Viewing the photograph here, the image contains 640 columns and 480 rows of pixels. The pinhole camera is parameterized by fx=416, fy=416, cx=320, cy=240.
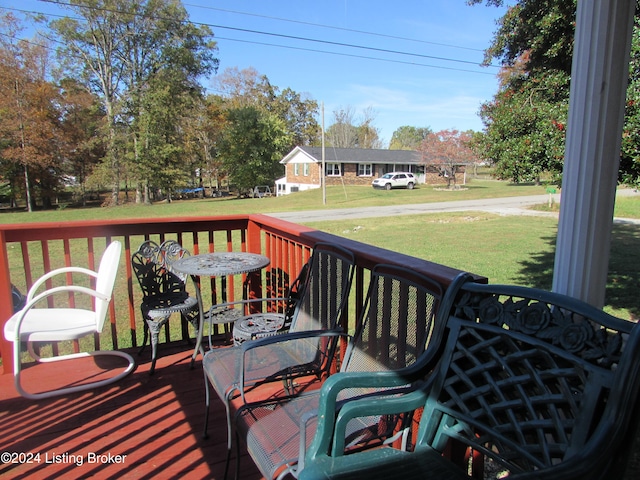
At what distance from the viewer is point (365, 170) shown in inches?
1369

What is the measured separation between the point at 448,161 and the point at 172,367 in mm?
33020

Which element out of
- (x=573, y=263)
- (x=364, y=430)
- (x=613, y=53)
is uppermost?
(x=613, y=53)

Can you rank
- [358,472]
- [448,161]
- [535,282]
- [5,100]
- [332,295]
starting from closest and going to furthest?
[358,472] < [332,295] < [535,282] < [5,100] < [448,161]

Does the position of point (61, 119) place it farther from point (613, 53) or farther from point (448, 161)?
point (613, 53)

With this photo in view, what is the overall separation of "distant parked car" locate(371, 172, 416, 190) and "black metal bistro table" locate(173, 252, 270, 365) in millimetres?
27852

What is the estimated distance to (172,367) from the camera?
9.60ft

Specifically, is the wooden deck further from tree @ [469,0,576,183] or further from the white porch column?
tree @ [469,0,576,183]

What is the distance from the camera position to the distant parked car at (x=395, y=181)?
3012 centimetres

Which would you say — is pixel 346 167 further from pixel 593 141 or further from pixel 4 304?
pixel 593 141

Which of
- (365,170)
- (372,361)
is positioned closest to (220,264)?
(372,361)

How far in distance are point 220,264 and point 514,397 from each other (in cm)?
199

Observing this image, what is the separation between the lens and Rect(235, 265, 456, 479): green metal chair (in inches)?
56.2

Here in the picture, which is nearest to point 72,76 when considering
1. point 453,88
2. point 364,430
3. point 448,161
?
point 453,88

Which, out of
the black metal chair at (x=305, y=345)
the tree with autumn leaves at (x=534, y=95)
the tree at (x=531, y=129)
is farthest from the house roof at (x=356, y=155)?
the black metal chair at (x=305, y=345)
